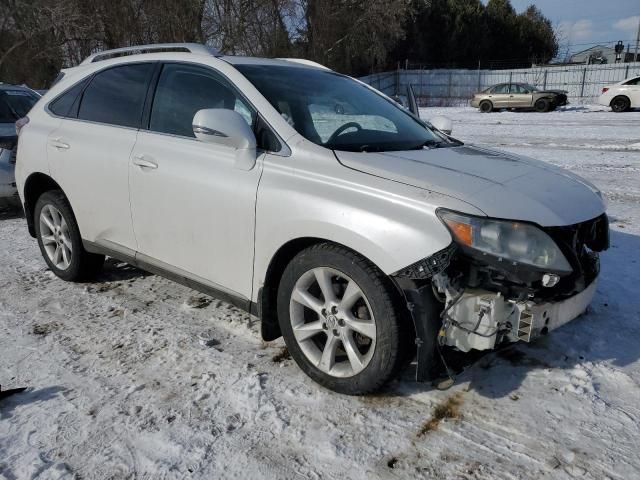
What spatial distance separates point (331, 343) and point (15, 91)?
720 centimetres

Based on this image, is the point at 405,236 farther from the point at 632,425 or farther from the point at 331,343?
the point at 632,425

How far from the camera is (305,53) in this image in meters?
33.2

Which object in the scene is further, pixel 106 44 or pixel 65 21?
pixel 106 44

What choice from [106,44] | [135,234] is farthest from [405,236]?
[106,44]

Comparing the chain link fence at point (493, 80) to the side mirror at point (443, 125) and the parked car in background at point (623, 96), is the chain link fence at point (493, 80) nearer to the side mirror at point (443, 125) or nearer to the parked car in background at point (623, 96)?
the parked car in background at point (623, 96)

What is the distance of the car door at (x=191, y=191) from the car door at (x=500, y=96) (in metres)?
25.0

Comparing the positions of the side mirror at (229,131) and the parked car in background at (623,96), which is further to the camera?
the parked car in background at (623,96)

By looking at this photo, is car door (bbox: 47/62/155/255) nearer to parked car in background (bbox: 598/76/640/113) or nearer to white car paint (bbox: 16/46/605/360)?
white car paint (bbox: 16/46/605/360)

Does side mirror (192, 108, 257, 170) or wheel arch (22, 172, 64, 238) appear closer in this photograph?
side mirror (192, 108, 257, 170)

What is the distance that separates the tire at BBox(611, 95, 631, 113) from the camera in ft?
72.3

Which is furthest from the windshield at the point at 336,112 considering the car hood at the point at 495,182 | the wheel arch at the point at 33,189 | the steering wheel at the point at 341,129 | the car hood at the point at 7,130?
the car hood at the point at 7,130

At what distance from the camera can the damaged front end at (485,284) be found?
7.70 feet

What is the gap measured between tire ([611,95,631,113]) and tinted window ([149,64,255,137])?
2342 centimetres

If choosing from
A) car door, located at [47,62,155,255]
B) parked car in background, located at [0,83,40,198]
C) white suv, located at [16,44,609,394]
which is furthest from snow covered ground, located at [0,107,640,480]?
parked car in background, located at [0,83,40,198]
